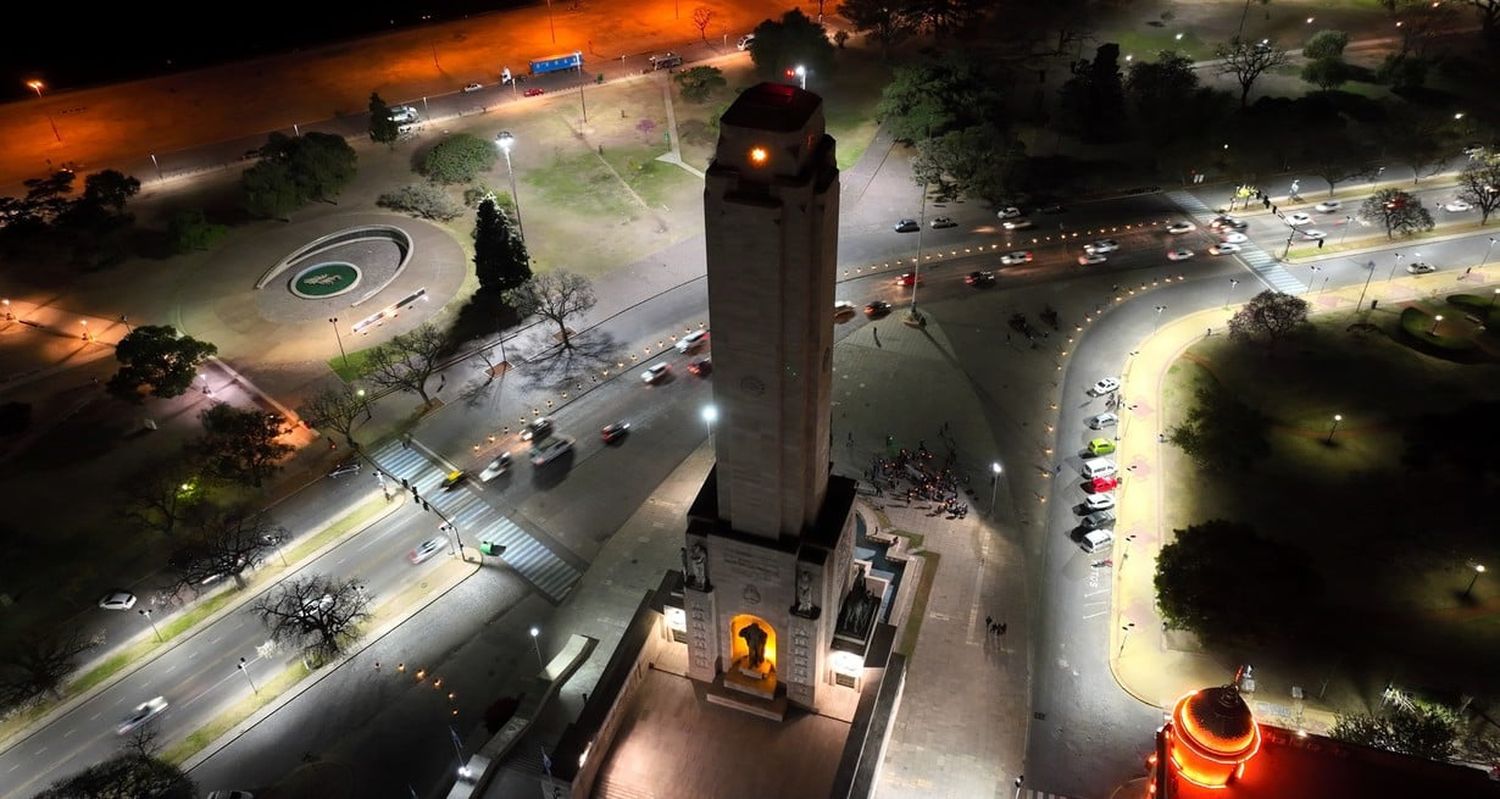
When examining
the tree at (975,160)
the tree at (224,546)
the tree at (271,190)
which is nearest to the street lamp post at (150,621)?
the tree at (224,546)

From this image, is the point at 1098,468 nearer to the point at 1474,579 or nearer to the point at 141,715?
the point at 1474,579

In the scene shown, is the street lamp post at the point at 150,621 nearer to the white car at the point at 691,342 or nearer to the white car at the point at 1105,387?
the white car at the point at 691,342

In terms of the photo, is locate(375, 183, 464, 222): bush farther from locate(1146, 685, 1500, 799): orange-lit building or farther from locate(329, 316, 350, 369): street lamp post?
locate(1146, 685, 1500, 799): orange-lit building

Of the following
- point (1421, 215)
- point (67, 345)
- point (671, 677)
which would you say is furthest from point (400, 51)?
point (1421, 215)

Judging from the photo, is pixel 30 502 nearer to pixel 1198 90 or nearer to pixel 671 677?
pixel 671 677

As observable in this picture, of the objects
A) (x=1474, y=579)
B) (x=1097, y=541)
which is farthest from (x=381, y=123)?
(x=1474, y=579)
